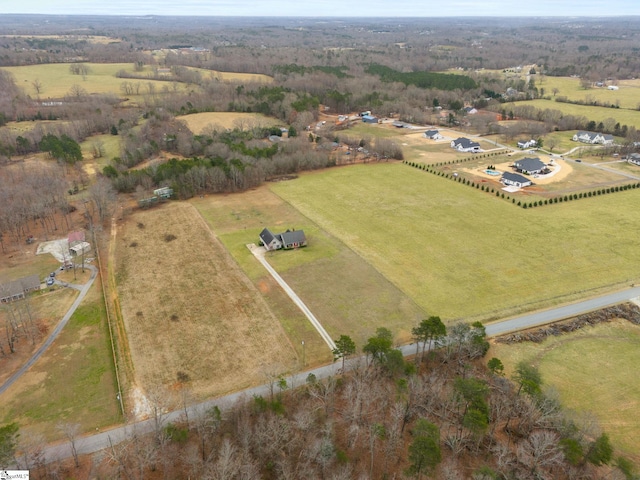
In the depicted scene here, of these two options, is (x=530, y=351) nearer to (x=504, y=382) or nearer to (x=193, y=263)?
(x=504, y=382)

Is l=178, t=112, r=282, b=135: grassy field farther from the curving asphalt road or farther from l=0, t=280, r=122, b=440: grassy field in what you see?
the curving asphalt road

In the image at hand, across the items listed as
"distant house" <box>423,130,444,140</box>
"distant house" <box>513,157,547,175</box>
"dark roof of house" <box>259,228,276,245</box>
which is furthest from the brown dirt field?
"distant house" <box>423,130,444,140</box>

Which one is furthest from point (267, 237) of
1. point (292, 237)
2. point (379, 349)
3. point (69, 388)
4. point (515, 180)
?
point (515, 180)

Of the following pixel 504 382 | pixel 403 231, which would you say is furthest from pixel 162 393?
pixel 403 231

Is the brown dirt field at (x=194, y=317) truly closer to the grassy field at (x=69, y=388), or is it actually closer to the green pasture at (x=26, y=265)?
the grassy field at (x=69, y=388)

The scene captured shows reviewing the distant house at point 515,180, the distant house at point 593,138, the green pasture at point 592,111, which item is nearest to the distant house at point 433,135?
the distant house at point 593,138

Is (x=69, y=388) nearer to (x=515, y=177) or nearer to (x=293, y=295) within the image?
(x=293, y=295)
